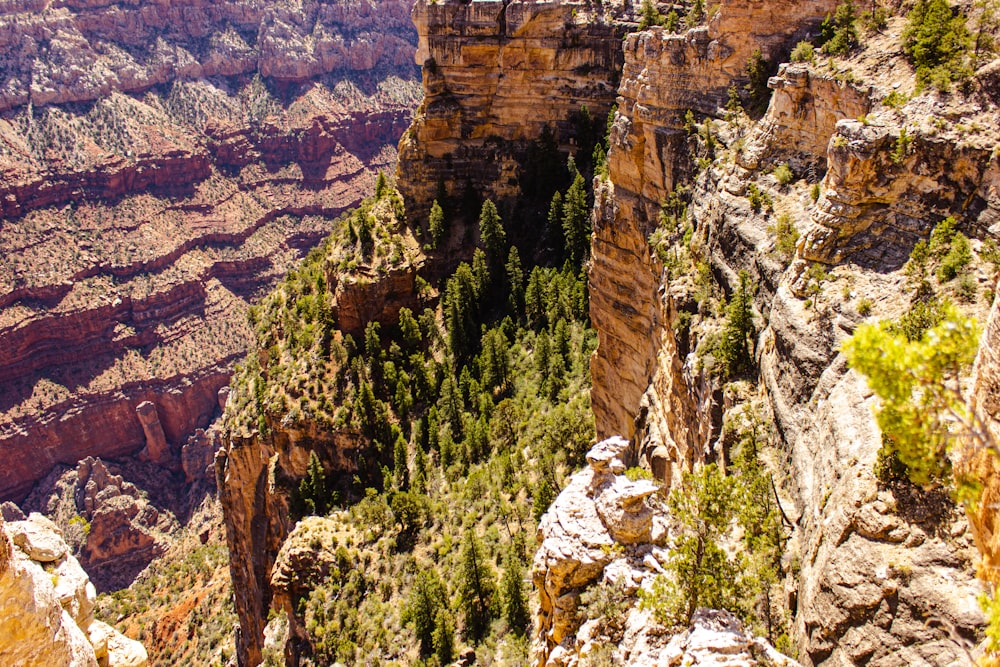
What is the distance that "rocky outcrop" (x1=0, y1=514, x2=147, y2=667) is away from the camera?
42.2ft

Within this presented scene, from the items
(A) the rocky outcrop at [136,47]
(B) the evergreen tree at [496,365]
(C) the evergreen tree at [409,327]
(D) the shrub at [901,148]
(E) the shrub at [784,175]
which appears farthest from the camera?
(A) the rocky outcrop at [136,47]

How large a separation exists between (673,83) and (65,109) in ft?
572

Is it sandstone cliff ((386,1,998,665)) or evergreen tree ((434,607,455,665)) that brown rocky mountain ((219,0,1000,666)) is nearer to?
sandstone cliff ((386,1,998,665))

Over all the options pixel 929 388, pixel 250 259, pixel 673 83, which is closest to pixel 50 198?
pixel 250 259

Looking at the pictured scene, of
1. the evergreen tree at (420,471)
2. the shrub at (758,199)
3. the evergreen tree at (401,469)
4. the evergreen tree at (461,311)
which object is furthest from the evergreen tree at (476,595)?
the evergreen tree at (461,311)

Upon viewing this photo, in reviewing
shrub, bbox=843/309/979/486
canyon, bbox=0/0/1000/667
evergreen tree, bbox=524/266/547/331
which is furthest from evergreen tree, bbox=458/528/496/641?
shrub, bbox=843/309/979/486

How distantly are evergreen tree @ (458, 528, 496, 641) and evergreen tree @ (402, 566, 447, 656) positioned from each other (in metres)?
1.88

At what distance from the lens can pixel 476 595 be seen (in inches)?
1582

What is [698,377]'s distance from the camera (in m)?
26.0

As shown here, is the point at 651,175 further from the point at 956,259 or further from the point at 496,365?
the point at 496,365

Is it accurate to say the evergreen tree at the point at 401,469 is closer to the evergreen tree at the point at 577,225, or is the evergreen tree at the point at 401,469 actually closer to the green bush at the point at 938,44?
the evergreen tree at the point at 577,225

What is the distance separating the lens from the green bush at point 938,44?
67.0 ft

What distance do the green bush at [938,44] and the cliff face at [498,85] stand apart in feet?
172

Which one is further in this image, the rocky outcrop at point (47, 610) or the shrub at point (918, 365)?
the rocky outcrop at point (47, 610)
